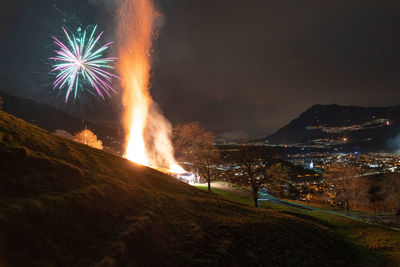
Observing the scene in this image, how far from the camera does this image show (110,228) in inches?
397

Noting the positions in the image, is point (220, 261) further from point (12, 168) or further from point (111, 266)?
point (12, 168)

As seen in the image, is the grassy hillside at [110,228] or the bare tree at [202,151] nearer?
the grassy hillside at [110,228]

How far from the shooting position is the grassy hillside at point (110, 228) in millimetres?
7789

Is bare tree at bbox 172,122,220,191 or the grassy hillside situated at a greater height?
bare tree at bbox 172,122,220,191

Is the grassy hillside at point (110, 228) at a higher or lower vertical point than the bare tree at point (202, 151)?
lower

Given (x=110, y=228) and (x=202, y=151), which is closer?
(x=110, y=228)

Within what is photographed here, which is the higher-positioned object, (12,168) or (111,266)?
(12,168)

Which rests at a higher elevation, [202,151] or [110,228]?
[202,151]

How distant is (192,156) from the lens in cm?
4575

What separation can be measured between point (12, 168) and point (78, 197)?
3.96m

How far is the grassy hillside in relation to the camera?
7.79m

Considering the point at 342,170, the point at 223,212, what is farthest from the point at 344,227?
the point at 342,170

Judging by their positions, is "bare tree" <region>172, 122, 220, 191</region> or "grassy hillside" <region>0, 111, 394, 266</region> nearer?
"grassy hillside" <region>0, 111, 394, 266</region>

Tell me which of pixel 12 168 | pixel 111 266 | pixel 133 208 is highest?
pixel 12 168
